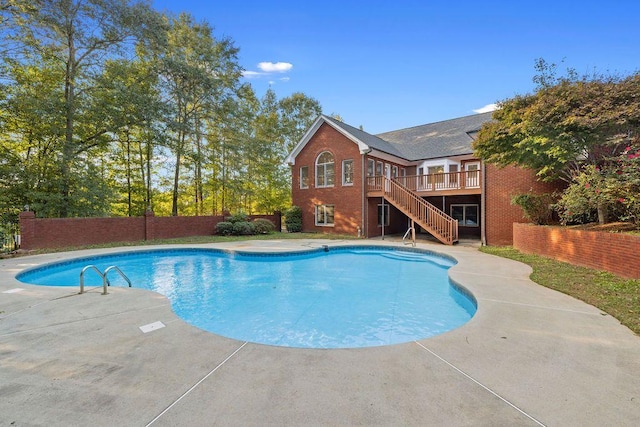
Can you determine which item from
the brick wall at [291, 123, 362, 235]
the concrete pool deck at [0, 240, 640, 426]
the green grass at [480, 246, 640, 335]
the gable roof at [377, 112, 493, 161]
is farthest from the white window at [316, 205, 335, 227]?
the concrete pool deck at [0, 240, 640, 426]

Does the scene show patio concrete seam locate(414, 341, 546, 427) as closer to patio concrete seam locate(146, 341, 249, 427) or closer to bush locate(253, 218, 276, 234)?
patio concrete seam locate(146, 341, 249, 427)

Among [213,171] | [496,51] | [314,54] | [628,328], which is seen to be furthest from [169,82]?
[628,328]

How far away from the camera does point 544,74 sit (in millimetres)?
10000

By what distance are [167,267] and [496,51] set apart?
15.7m

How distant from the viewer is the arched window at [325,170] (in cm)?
1766

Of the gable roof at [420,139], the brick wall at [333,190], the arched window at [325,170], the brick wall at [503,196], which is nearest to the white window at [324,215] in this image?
the brick wall at [333,190]

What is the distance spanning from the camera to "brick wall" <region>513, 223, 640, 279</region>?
5937 millimetres

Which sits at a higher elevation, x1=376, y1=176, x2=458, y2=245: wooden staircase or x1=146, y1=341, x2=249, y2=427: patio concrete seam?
x1=376, y1=176, x2=458, y2=245: wooden staircase

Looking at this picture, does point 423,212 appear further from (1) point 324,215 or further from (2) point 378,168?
(1) point 324,215

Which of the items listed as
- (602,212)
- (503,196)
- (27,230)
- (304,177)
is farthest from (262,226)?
(602,212)

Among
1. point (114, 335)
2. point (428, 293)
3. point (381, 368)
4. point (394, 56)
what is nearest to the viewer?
point (381, 368)

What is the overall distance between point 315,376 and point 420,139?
19.8 m

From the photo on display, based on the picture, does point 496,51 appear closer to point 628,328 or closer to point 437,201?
point 437,201

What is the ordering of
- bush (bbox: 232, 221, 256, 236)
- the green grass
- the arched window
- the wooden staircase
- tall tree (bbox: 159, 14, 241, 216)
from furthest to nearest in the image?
the arched window
bush (bbox: 232, 221, 256, 236)
tall tree (bbox: 159, 14, 241, 216)
the wooden staircase
the green grass
